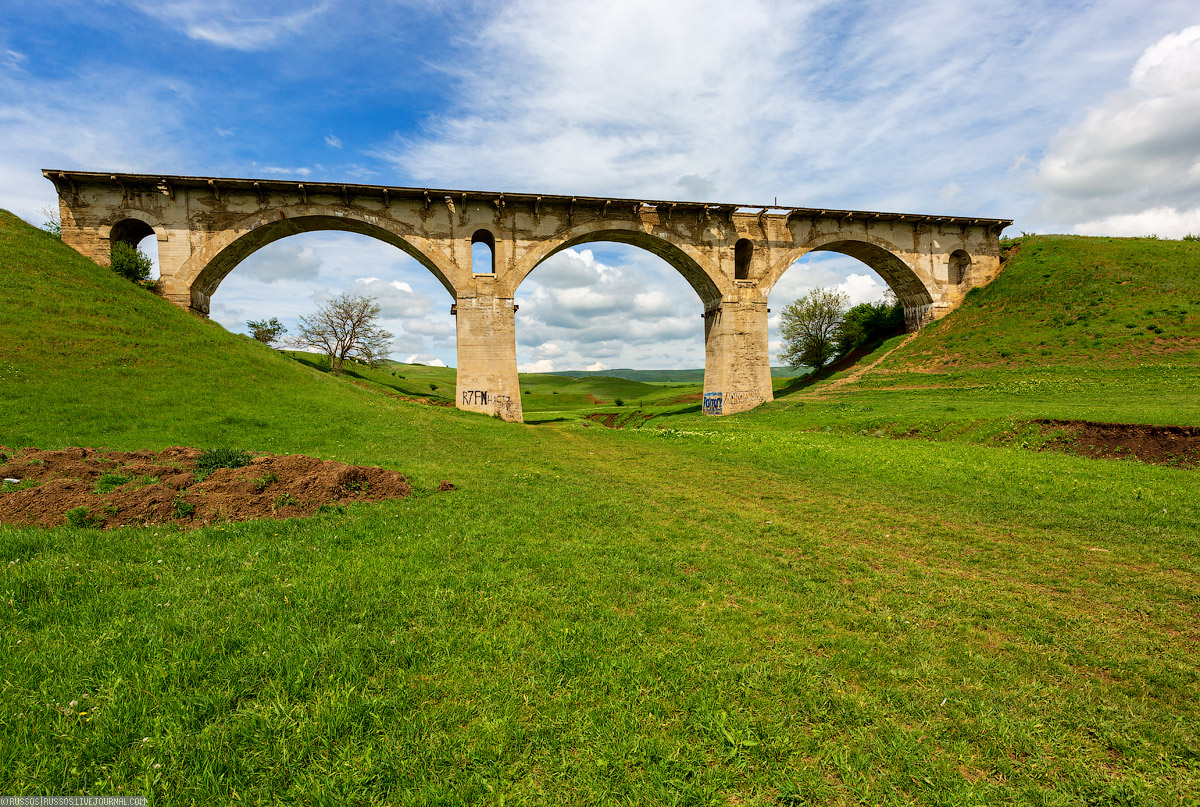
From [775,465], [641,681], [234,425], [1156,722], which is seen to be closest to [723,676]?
[641,681]

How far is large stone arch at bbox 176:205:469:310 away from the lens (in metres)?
27.8

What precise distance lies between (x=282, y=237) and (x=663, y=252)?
81.6 ft

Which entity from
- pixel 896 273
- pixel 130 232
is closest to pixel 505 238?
pixel 130 232

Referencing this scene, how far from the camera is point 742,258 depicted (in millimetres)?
35000

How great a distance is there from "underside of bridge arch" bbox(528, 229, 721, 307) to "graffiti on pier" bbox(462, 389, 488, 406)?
7898 millimetres

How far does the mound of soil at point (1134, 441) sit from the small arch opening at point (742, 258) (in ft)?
71.6

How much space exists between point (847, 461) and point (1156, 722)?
425 inches

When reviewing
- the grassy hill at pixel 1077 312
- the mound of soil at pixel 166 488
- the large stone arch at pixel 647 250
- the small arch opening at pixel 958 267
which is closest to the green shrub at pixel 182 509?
the mound of soil at pixel 166 488

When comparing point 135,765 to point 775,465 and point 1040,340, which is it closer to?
point 775,465

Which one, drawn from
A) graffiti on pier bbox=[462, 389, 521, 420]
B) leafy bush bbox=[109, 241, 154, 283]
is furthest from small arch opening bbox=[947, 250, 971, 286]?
leafy bush bbox=[109, 241, 154, 283]

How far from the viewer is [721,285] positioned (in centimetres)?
3322

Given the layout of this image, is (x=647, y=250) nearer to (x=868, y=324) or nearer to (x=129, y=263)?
(x=868, y=324)

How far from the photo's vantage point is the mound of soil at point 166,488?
22.6ft

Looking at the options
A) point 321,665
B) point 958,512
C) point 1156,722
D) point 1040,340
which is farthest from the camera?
point 1040,340
